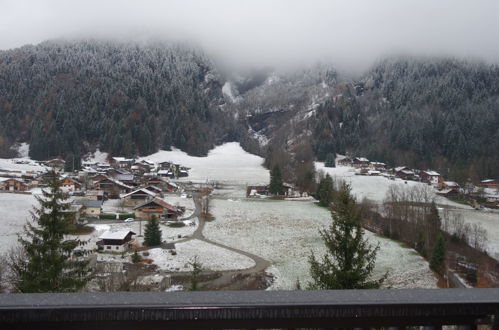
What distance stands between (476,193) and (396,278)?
48.4m

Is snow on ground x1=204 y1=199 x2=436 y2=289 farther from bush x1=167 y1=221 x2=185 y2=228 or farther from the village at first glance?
bush x1=167 y1=221 x2=185 y2=228

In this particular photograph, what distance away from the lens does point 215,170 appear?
8962 cm

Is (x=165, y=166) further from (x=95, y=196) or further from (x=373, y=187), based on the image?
(x=373, y=187)

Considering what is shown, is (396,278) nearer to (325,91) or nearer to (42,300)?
(42,300)

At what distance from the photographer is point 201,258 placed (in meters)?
24.0

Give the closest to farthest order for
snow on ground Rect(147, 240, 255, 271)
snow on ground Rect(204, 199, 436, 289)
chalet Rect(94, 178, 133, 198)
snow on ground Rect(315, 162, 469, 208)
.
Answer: snow on ground Rect(204, 199, 436, 289)
snow on ground Rect(147, 240, 255, 271)
chalet Rect(94, 178, 133, 198)
snow on ground Rect(315, 162, 469, 208)

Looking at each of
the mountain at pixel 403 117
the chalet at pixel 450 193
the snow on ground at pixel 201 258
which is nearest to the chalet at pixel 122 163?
the mountain at pixel 403 117

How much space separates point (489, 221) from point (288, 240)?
27099 mm

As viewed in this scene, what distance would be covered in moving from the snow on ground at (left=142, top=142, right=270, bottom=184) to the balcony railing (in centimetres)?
6748

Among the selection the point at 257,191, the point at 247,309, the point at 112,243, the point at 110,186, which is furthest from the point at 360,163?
the point at 247,309

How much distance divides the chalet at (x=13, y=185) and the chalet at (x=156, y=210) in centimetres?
2404

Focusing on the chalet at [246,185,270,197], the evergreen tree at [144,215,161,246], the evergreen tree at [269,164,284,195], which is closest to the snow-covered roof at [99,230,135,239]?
the evergreen tree at [144,215,161,246]

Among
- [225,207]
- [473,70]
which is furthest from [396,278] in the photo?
[473,70]

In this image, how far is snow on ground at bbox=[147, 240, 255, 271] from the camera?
22.4 metres
